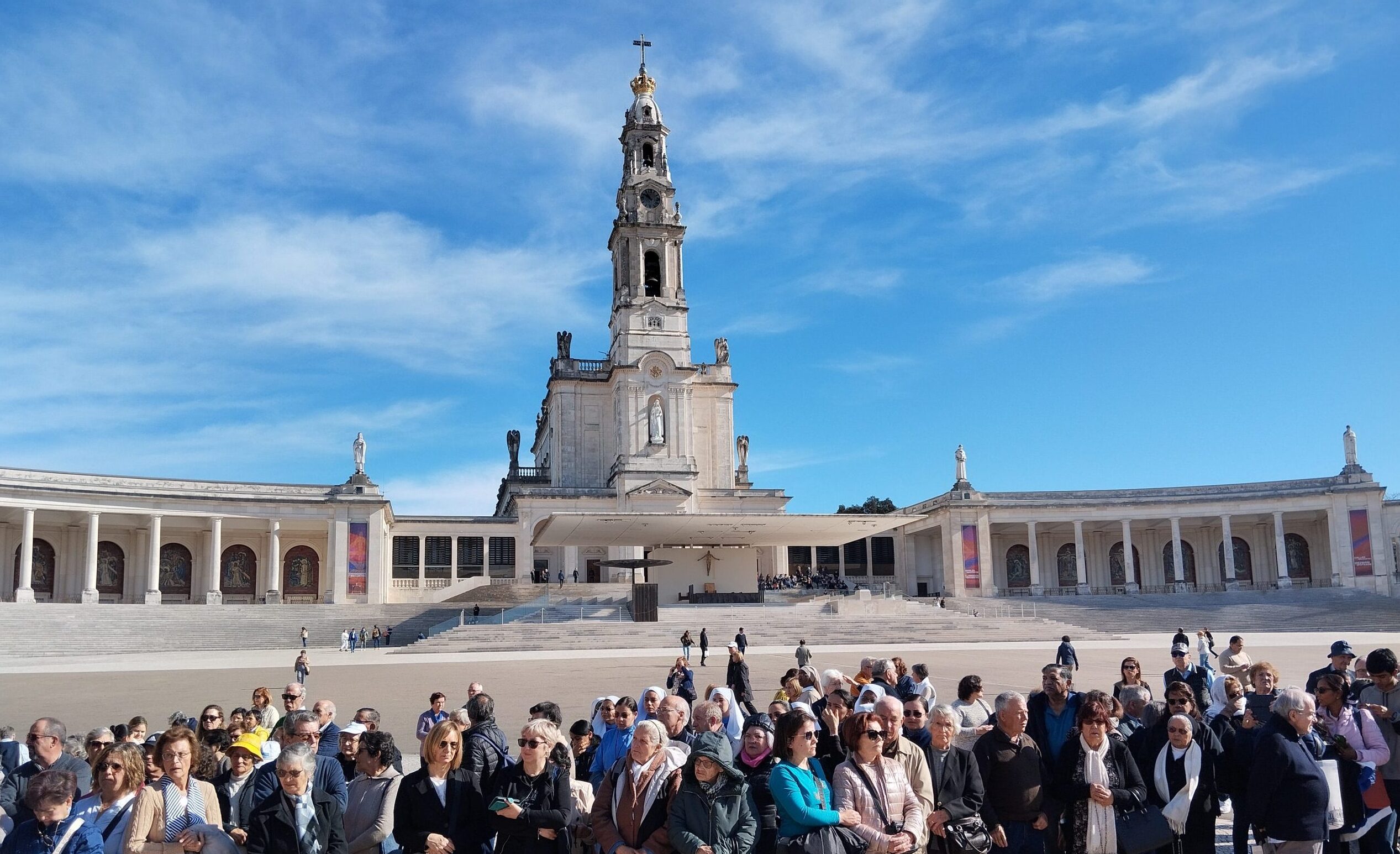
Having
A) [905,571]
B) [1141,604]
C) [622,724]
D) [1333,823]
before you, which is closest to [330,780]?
[622,724]

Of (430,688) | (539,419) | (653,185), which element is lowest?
(430,688)

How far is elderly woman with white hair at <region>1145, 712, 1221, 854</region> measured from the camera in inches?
300

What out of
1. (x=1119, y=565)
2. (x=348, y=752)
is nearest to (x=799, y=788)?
(x=348, y=752)

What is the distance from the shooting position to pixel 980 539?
63.5m

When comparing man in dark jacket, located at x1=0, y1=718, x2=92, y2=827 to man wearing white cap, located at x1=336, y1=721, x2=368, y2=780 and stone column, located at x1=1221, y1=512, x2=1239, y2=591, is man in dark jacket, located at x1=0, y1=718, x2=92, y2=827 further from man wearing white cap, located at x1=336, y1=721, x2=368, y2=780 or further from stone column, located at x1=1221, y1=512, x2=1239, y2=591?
stone column, located at x1=1221, y1=512, x2=1239, y2=591

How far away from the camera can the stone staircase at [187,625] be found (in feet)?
134

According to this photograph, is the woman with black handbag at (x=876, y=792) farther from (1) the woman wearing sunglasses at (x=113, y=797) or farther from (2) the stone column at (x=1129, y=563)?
(2) the stone column at (x=1129, y=563)

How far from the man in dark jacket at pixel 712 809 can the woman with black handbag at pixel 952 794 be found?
1.18m

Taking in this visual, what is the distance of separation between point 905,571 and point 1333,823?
207ft

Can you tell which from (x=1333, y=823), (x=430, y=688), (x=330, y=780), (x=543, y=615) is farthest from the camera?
(x=543, y=615)

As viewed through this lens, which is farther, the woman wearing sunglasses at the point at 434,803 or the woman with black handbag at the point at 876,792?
the woman wearing sunglasses at the point at 434,803

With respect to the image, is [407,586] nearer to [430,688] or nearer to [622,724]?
[430,688]

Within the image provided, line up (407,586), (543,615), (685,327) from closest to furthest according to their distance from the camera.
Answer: (543,615), (407,586), (685,327)

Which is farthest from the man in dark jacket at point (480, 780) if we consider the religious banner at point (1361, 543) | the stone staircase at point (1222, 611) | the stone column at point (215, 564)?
the religious banner at point (1361, 543)
